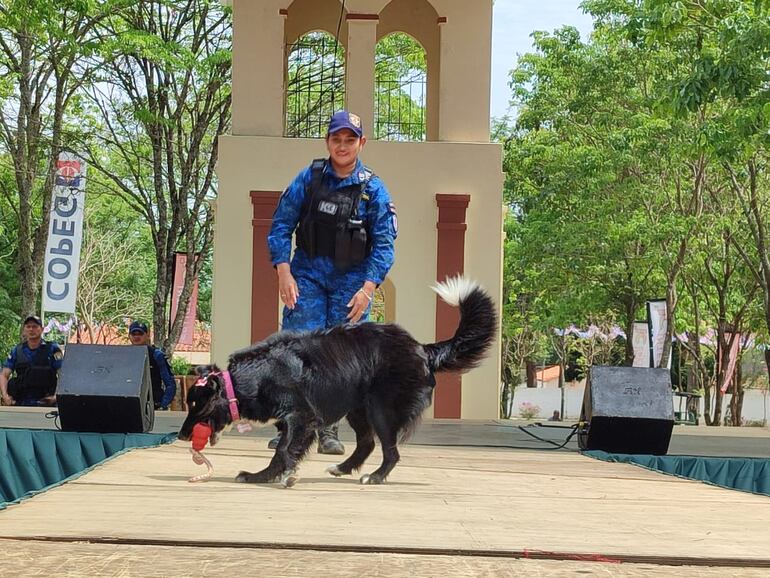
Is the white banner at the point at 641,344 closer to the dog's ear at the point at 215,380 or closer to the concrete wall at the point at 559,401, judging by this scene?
the dog's ear at the point at 215,380

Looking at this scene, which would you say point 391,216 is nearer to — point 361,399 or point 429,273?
point 361,399

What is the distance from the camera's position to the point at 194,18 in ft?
76.4

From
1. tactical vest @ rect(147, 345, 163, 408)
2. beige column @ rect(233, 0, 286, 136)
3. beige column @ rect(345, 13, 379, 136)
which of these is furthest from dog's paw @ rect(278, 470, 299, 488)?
beige column @ rect(233, 0, 286, 136)

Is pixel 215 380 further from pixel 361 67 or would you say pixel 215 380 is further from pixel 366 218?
pixel 361 67

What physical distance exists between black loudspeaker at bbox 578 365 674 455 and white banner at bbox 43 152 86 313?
12.4 metres

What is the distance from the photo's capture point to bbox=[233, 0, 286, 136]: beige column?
621 inches

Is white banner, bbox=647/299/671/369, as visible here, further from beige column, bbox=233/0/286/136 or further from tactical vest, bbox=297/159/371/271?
tactical vest, bbox=297/159/371/271

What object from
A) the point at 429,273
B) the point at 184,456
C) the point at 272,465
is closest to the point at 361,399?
the point at 272,465

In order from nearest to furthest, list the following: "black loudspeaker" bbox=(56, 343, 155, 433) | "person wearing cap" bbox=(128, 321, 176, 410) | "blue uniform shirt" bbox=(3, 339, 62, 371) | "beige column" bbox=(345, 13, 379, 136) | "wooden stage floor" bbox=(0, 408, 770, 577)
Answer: "wooden stage floor" bbox=(0, 408, 770, 577) → "black loudspeaker" bbox=(56, 343, 155, 433) → "person wearing cap" bbox=(128, 321, 176, 410) → "blue uniform shirt" bbox=(3, 339, 62, 371) → "beige column" bbox=(345, 13, 379, 136)

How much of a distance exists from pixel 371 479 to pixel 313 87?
14567 millimetres

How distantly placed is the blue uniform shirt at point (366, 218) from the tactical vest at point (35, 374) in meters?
8.33

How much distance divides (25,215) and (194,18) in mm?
5555

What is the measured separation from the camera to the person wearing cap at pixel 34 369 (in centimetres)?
1363

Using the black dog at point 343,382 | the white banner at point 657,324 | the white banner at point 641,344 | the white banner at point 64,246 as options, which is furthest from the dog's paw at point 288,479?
the white banner at point 641,344
